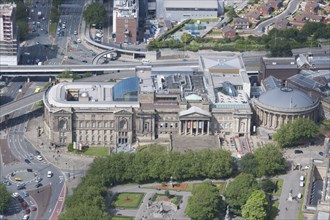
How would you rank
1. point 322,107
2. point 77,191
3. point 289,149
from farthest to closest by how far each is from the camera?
point 322,107, point 289,149, point 77,191

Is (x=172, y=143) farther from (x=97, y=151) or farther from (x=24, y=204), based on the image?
(x=24, y=204)

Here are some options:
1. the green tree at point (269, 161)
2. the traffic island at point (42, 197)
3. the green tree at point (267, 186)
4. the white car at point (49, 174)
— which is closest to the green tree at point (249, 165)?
the green tree at point (269, 161)

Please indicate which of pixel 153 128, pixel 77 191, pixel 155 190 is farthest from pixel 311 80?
pixel 77 191

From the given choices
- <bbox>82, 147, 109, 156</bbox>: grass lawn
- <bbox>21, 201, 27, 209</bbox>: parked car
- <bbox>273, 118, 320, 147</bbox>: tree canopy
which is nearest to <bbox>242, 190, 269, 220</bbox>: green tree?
<bbox>273, 118, 320, 147</bbox>: tree canopy

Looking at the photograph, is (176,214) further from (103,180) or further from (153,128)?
(153,128)

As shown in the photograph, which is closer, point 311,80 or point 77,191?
point 77,191

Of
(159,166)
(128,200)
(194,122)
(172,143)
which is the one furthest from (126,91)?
(128,200)
